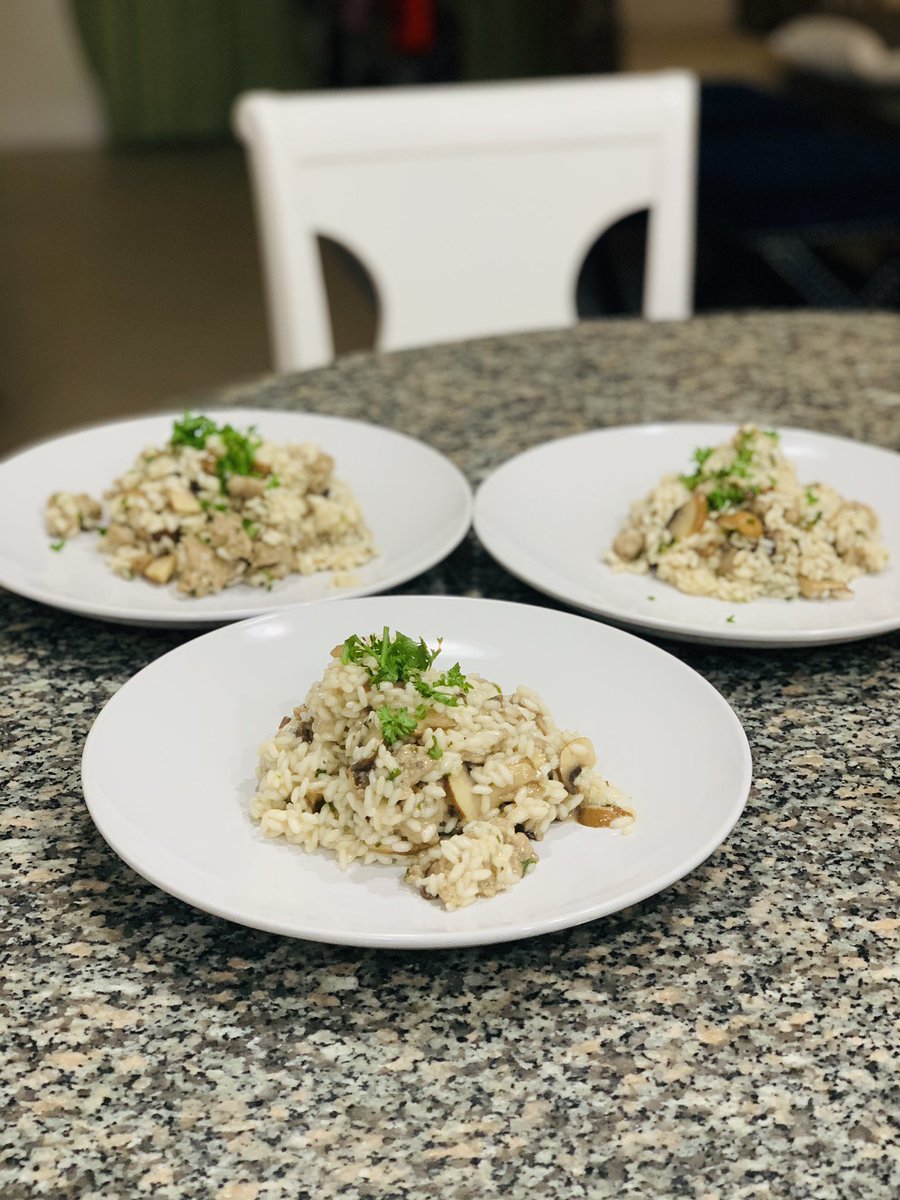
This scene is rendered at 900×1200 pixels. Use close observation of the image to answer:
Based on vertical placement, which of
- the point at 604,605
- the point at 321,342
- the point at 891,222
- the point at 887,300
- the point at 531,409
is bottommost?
the point at 887,300

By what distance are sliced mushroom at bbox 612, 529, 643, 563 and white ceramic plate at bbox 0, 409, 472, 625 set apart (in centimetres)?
13

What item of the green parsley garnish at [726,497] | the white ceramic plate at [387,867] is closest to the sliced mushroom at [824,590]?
the green parsley garnish at [726,497]

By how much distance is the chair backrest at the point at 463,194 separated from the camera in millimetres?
1947

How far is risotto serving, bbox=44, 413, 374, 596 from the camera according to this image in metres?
1.07

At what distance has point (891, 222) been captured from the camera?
3.51 metres

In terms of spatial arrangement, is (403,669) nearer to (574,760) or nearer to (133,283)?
(574,760)

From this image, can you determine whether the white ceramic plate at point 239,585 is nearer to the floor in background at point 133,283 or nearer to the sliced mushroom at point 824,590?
the sliced mushroom at point 824,590

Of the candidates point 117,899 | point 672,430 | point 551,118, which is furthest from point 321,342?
point 117,899

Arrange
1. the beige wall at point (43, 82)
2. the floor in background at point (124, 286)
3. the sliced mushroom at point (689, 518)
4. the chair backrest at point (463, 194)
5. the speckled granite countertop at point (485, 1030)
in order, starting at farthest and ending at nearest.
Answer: the beige wall at point (43, 82), the floor in background at point (124, 286), the chair backrest at point (463, 194), the sliced mushroom at point (689, 518), the speckled granite countertop at point (485, 1030)

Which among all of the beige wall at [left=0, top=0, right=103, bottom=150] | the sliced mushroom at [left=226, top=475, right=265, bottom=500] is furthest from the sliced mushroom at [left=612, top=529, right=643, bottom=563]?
the beige wall at [left=0, top=0, right=103, bottom=150]

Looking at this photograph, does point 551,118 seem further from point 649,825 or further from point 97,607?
point 649,825

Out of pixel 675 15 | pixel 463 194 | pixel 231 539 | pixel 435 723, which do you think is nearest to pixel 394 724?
pixel 435 723

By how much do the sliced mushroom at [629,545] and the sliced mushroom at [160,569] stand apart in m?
0.36

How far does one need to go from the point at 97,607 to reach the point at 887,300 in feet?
10.9
